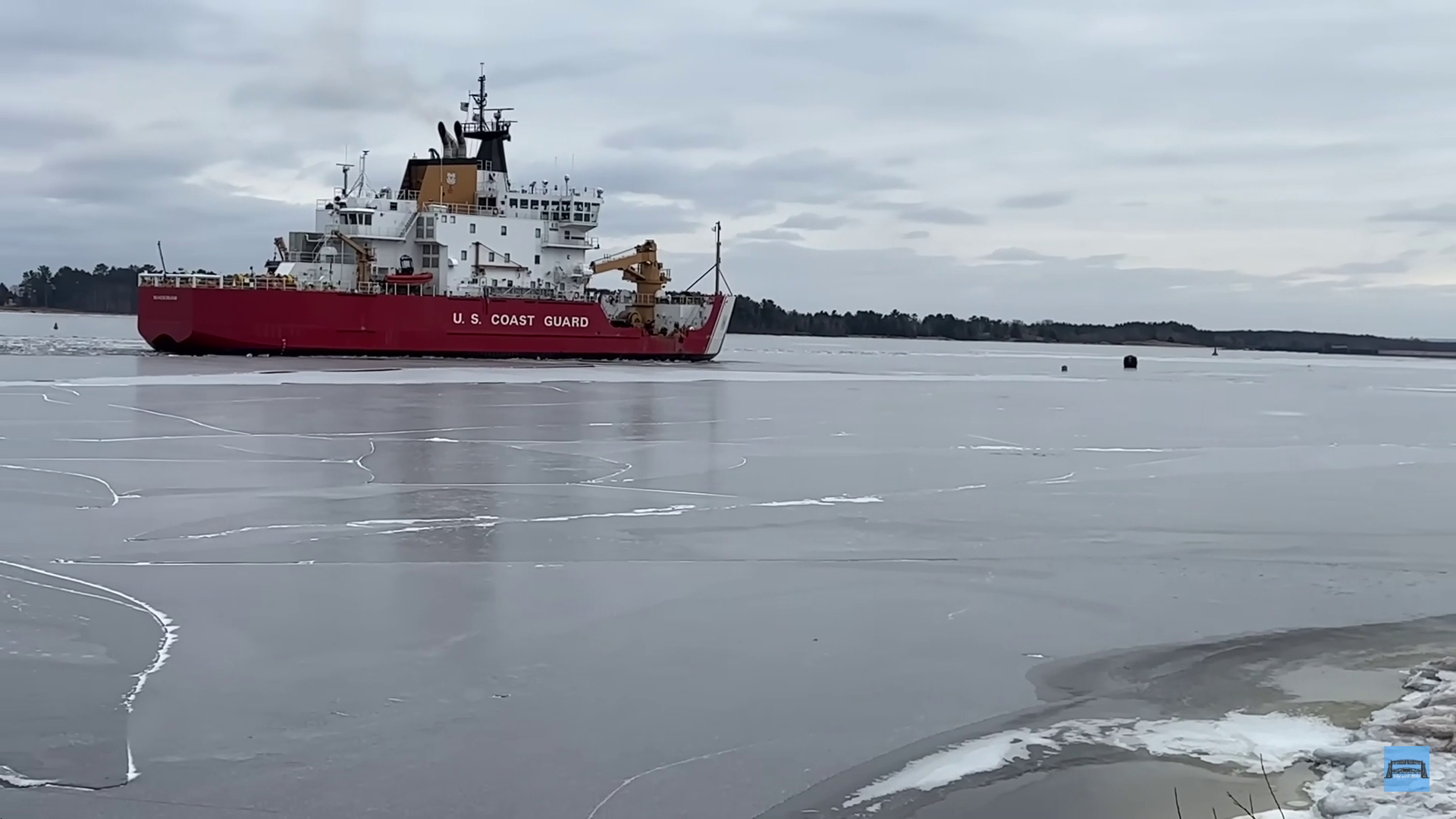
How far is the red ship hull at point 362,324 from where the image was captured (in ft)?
107

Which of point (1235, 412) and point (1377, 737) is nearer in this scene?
point (1377, 737)

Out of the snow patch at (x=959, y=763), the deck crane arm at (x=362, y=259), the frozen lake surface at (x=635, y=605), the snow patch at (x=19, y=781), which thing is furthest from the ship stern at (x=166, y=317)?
the snow patch at (x=959, y=763)

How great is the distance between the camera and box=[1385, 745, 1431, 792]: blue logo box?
365 centimetres

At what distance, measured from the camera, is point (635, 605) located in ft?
20.1

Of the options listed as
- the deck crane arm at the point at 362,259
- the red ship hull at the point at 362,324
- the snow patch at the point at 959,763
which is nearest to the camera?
the snow patch at the point at 959,763

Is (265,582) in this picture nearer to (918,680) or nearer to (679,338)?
(918,680)

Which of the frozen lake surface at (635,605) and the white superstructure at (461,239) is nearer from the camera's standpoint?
the frozen lake surface at (635,605)

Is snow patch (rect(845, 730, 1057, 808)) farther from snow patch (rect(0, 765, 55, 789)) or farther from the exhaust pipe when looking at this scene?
the exhaust pipe

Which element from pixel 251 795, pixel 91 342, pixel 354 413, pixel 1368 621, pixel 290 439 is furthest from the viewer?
pixel 91 342

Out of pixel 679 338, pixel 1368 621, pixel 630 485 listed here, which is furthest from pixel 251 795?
pixel 679 338

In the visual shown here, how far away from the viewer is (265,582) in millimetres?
6363

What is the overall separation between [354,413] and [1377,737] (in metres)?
13.7

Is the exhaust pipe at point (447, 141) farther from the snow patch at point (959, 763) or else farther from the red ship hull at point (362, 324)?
the snow patch at point (959, 763)

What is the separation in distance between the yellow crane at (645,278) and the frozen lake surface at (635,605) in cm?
2544
